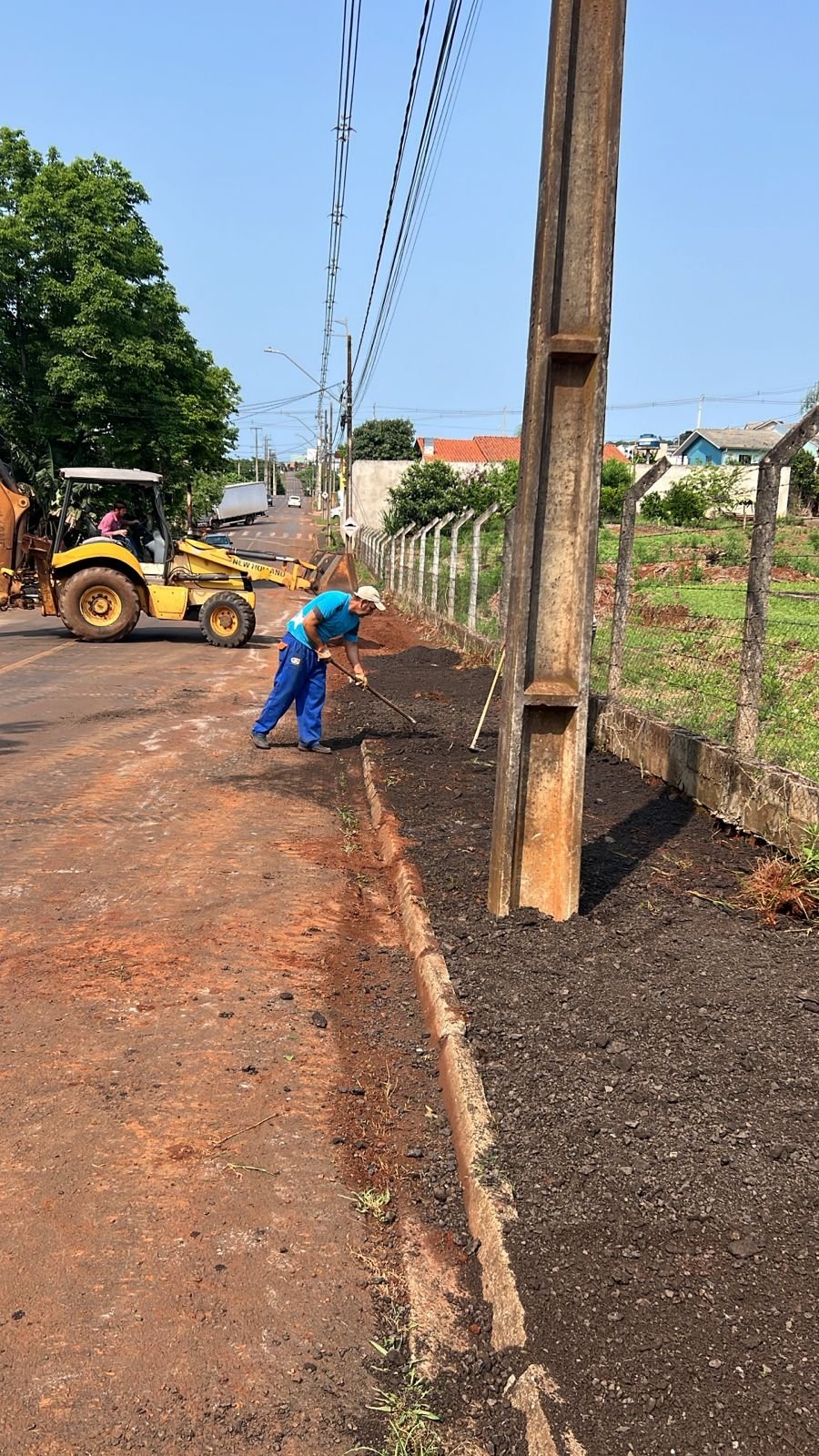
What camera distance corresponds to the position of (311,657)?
902 centimetres

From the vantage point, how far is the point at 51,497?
31.5 meters

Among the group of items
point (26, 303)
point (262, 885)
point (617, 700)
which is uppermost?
point (26, 303)

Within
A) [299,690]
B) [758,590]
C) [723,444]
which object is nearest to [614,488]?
[723,444]

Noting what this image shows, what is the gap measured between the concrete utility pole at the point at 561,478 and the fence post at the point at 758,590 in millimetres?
1489

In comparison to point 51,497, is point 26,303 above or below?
above

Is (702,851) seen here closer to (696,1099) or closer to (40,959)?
(696,1099)

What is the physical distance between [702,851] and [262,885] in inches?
92.2

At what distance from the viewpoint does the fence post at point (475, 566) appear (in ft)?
43.6

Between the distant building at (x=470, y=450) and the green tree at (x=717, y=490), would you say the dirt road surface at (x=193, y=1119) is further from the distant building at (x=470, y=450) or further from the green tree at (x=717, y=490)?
the distant building at (x=470, y=450)

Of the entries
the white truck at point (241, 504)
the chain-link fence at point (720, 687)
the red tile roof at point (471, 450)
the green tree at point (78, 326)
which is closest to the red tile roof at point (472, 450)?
the red tile roof at point (471, 450)

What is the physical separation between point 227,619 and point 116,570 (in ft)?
6.12

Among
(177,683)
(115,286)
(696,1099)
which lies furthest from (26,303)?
(696,1099)

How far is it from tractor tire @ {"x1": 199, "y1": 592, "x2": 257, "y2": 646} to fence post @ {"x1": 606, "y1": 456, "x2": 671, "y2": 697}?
940cm

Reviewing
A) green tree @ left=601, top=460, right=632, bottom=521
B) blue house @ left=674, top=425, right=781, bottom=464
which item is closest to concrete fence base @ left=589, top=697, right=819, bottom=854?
green tree @ left=601, top=460, right=632, bottom=521
